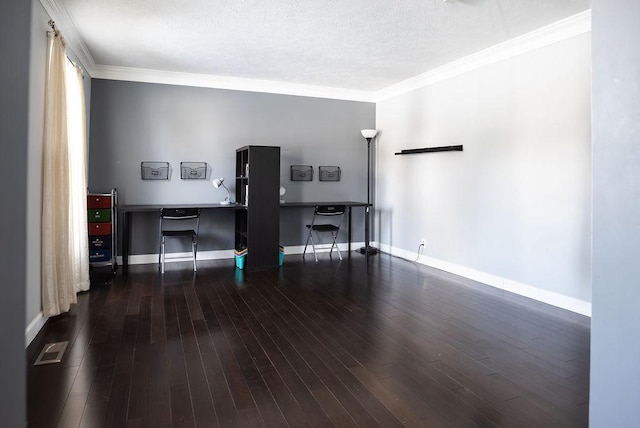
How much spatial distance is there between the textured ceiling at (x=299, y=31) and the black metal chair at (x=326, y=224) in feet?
6.29

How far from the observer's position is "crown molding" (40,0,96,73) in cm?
331

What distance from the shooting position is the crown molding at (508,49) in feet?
11.7

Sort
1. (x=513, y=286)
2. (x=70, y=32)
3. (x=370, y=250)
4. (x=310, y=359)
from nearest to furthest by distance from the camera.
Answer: (x=310, y=359) < (x=70, y=32) < (x=513, y=286) < (x=370, y=250)

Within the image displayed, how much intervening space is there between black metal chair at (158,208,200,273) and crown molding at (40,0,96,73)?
1956 mm

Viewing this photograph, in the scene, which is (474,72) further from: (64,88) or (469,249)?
(64,88)

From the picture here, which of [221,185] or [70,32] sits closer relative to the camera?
[70,32]

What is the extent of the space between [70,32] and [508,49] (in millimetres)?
4466

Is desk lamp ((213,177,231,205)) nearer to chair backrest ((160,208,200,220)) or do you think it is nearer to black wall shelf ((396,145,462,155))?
chair backrest ((160,208,200,220))

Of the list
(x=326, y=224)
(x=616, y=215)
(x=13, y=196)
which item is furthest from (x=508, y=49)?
(x=13, y=196)

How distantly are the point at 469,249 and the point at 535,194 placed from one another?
1106mm

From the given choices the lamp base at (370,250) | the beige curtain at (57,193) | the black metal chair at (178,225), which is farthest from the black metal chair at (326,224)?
the beige curtain at (57,193)

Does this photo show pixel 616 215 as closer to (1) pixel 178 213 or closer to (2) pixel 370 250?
(1) pixel 178 213

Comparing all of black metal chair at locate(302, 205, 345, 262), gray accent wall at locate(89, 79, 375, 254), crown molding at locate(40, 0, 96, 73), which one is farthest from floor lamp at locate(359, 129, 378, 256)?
crown molding at locate(40, 0, 96, 73)

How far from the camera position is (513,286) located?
426 centimetres
